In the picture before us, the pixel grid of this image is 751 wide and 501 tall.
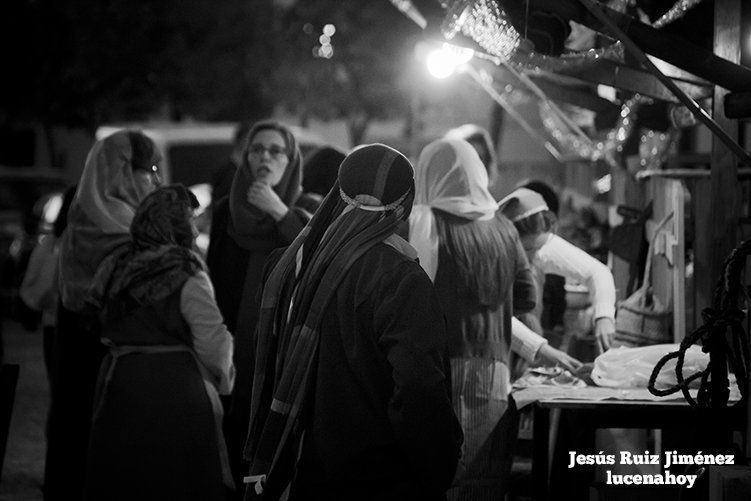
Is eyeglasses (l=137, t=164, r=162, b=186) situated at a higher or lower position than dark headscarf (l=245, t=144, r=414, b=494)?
higher

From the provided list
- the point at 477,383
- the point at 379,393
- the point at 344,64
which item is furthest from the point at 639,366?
the point at 344,64

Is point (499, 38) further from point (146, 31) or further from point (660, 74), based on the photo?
point (146, 31)

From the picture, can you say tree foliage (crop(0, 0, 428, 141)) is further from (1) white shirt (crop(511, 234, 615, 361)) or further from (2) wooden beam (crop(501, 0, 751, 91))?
(2) wooden beam (crop(501, 0, 751, 91))

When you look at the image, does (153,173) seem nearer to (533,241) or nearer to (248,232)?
(248,232)

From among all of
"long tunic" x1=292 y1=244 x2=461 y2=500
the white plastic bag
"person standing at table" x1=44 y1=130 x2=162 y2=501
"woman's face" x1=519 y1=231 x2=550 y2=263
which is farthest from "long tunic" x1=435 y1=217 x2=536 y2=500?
"person standing at table" x1=44 y1=130 x2=162 y2=501

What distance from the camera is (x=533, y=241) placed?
687cm

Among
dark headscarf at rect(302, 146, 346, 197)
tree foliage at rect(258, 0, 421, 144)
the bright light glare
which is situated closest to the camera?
the bright light glare

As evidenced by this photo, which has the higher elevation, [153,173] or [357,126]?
[357,126]

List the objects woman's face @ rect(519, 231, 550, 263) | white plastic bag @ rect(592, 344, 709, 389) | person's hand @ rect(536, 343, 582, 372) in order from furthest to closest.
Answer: woman's face @ rect(519, 231, 550, 263), person's hand @ rect(536, 343, 582, 372), white plastic bag @ rect(592, 344, 709, 389)

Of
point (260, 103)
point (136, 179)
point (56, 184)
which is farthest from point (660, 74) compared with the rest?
point (260, 103)

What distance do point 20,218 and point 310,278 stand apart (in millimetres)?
18883

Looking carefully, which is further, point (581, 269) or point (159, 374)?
point (581, 269)

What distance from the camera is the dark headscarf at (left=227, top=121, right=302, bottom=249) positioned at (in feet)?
22.0

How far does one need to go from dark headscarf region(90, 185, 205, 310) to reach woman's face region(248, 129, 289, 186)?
799 mm
